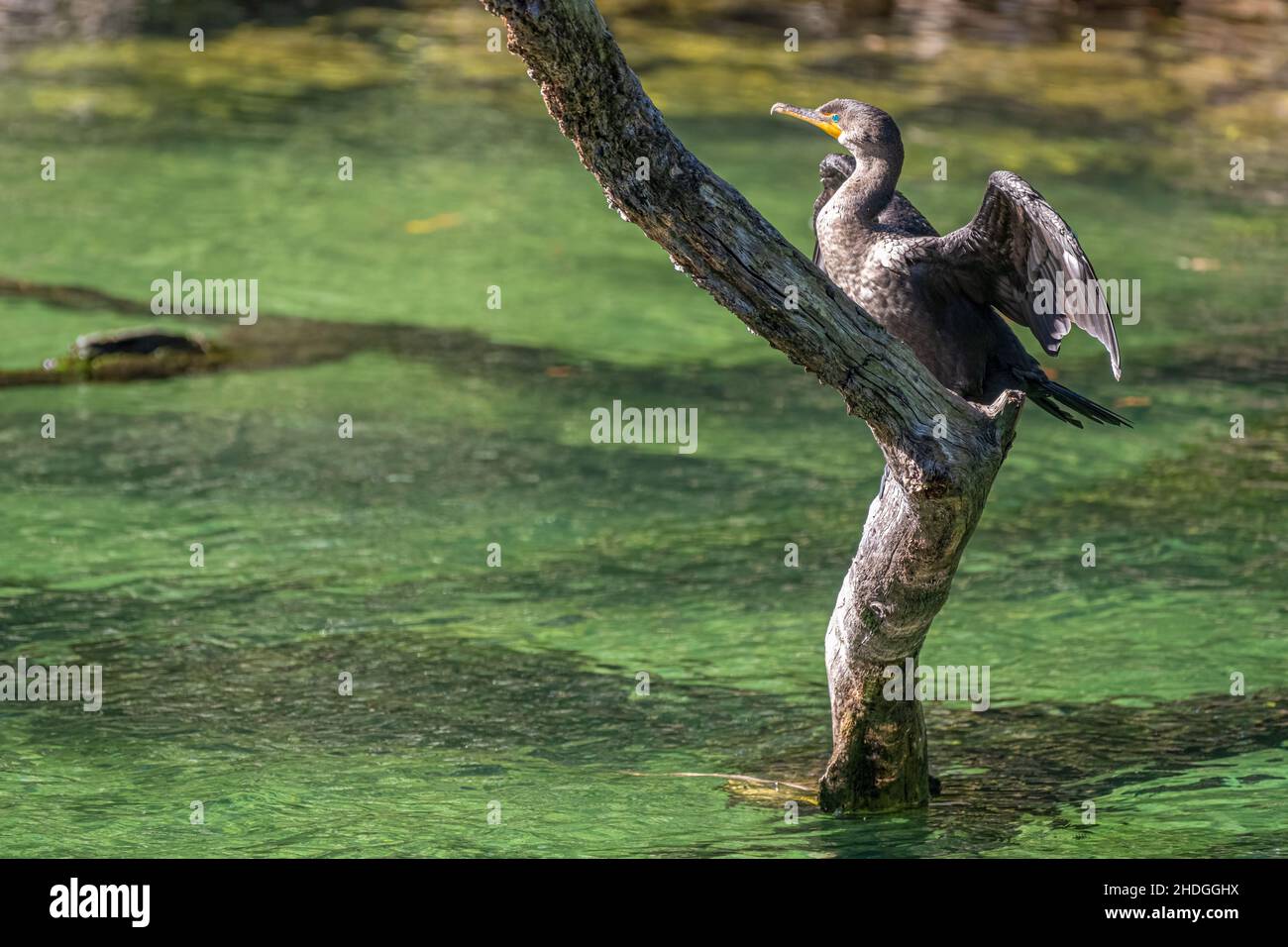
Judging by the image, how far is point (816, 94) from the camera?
1317 centimetres

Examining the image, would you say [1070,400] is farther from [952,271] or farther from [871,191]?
[871,191]

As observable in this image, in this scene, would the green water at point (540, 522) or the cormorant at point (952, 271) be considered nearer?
the cormorant at point (952, 271)

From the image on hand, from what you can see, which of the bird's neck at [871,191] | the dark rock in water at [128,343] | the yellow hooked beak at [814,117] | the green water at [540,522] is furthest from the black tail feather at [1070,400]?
the dark rock in water at [128,343]

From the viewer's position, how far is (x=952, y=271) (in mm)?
4215

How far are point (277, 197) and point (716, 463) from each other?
4217mm

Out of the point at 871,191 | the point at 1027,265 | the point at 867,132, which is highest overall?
the point at 867,132

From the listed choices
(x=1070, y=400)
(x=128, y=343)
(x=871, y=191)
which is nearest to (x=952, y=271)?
(x=871, y=191)

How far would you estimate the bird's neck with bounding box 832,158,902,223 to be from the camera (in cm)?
432

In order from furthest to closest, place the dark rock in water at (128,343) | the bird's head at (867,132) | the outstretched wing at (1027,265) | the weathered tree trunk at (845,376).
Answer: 1. the dark rock in water at (128,343)
2. the bird's head at (867,132)
3. the outstretched wing at (1027,265)
4. the weathered tree trunk at (845,376)

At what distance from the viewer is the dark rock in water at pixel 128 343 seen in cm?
800

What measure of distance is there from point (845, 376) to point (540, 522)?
2.83m

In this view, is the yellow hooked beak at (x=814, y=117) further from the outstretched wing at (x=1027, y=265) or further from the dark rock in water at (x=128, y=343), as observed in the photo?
the dark rock in water at (x=128, y=343)

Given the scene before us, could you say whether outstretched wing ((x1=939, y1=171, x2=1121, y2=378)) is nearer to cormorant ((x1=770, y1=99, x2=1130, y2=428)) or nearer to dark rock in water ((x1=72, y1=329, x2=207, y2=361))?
cormorant ((x1=770, y1=99, x2=1130, y2=428))
